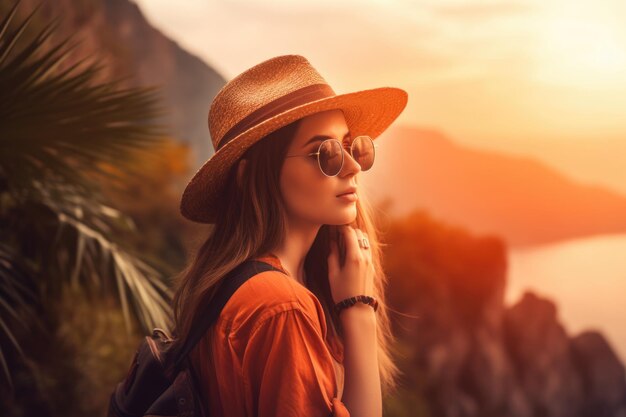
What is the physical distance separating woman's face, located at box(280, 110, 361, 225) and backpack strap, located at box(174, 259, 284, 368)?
0.15m

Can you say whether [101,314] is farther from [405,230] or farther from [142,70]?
Result: [405,230]

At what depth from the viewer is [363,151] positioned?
Result: 1.42 metres

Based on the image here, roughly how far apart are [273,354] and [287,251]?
26cm

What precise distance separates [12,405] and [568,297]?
9.39m

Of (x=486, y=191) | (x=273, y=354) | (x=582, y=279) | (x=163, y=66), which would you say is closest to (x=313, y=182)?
(x=273, y=354)

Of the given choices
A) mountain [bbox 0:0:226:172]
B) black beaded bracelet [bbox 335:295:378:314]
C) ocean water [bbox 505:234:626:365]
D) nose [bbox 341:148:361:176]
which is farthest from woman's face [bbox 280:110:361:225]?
mountain [bbox 0:0:226:172]

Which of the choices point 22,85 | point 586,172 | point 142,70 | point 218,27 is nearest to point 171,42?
point 142,70

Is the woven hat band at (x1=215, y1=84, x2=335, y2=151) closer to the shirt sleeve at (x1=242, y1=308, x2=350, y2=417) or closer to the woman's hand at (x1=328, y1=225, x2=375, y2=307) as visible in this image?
the woman's hand at (x1=328, y1=225, x2=375, y2=307)

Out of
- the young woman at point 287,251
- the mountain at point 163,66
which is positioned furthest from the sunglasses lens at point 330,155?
the mountain at point 163,66

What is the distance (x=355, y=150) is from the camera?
55.3 inches

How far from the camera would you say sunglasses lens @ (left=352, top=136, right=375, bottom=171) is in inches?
55.2

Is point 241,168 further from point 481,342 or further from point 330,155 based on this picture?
point 481,342

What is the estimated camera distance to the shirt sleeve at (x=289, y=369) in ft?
3.74

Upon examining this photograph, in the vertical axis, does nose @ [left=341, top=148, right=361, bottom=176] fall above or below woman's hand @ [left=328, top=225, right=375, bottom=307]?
above
